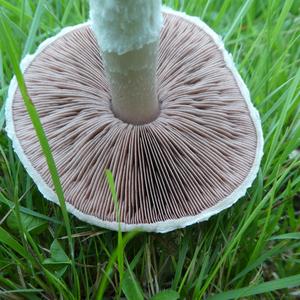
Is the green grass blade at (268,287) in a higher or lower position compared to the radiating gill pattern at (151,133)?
lower

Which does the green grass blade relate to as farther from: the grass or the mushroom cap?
the mushroom cap

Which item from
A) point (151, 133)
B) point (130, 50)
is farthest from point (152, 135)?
point (130, 50)

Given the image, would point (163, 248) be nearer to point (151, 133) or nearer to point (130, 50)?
point (151, 133)

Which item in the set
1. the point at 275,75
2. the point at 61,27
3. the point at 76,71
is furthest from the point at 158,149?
the point at 61,27

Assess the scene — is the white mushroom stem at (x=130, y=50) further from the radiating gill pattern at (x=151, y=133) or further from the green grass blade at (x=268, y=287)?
the green grass blade at (x=268, y=287)

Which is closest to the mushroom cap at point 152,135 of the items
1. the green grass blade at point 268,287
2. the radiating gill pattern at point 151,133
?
the radiating gill pattern at point 151,133

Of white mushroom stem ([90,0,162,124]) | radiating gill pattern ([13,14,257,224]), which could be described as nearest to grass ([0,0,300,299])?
radiating gill pattern ([13,14,257,224])

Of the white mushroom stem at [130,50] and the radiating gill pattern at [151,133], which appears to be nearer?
the white mushroom stem at [130,50]
